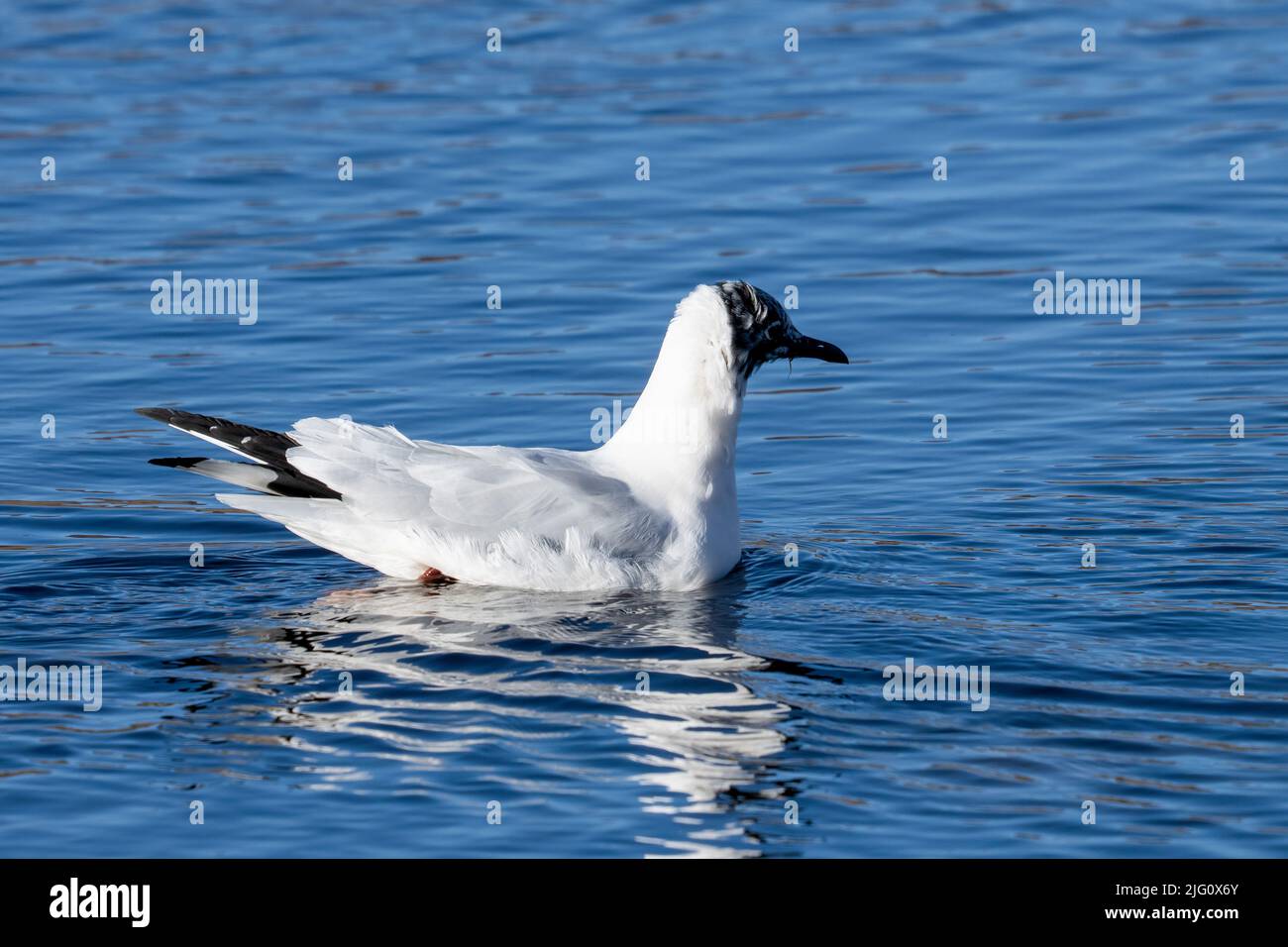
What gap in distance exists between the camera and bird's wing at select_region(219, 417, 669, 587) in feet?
33.7

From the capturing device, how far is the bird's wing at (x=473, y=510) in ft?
33.7

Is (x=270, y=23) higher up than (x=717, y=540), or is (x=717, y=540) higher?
(x=270, y=23)

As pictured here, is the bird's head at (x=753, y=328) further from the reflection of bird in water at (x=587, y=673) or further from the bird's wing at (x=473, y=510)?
the reflection of bird in water at (x=587, y=673)

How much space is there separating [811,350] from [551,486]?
167 centimetres

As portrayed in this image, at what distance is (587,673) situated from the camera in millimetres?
9266

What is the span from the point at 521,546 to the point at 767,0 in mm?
16107

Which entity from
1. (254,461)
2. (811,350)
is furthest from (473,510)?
(811,350)

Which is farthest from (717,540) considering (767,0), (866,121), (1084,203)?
(767,0)

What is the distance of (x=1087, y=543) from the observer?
11.2 meters

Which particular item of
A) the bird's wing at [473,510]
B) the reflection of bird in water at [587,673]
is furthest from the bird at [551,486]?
the reflection of bird in water at [587,673]

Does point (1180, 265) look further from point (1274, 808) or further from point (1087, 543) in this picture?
point (1274, 808)

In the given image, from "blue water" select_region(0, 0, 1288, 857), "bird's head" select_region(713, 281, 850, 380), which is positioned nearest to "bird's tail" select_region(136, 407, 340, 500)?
"blue water" select_region(0, 0, 1288, 857)

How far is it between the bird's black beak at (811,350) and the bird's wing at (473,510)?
1184 mm

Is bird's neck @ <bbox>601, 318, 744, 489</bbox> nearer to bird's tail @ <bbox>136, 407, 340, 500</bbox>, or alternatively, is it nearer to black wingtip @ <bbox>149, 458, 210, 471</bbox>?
bird's tail @ <bbox>136, 407, 340, 500</bbox>
